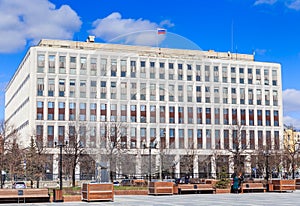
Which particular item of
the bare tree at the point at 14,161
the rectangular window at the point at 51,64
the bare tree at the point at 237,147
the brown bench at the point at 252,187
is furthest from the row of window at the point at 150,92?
the rectangular window at the point at 51,64

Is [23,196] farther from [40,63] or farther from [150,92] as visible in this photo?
[40,63]

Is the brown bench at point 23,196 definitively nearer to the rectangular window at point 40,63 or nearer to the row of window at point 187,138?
the row of window at point 187,138

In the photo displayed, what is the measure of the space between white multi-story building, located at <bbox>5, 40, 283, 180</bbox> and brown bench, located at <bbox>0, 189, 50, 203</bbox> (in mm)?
3417

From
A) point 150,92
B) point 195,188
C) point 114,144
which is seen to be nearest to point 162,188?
point 195,188

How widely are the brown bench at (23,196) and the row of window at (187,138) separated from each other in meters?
3.49

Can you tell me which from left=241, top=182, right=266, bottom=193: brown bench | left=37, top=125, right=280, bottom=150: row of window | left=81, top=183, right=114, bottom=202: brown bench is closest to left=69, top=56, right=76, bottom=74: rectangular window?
left=37, top=125, right=280, bottom=150: row of window

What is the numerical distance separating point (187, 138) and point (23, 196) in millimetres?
27270

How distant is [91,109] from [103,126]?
138cm

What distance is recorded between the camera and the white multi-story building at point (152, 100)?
25.9 metres

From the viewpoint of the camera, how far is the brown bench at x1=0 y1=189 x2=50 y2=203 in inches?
1046

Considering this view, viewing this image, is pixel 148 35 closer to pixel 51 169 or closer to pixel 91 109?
pixel 91 109

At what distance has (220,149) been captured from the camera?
68.4 meters

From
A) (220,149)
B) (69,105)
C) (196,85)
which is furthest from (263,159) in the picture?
(196,85)

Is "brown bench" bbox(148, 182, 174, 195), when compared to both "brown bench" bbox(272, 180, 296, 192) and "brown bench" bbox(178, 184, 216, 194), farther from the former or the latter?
"brown bench" bbox(272, 180, 296, 192)
